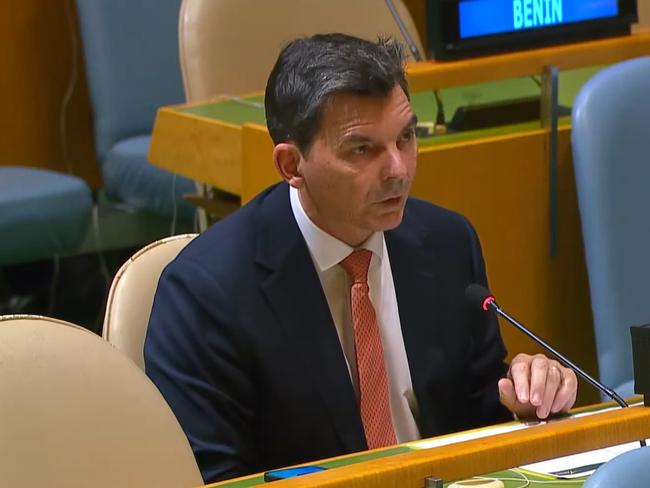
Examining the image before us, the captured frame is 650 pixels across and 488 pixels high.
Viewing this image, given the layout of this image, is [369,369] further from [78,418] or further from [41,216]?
[41,216]

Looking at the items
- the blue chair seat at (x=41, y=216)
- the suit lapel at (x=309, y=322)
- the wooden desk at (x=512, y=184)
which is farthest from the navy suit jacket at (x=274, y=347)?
the blue chair seat at (x=41, y=216)

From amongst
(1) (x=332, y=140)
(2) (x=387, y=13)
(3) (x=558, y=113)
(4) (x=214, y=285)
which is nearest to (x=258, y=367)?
(4) (x=214, y=285)

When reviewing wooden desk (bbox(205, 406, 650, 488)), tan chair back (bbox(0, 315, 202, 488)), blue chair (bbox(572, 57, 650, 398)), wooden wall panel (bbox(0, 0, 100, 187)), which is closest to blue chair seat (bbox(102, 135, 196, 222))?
wooden wall panel (bbox(0, 0, 100, 187))

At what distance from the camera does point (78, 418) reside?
1.55m

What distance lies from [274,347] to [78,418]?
498mm

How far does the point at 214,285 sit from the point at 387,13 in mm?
1950

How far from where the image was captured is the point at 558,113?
282 centimetres

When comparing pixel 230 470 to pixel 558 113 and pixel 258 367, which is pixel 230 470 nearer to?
pixel 258 367

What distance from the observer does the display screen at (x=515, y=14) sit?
284cm

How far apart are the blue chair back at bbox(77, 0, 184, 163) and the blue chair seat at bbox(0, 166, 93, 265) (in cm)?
36

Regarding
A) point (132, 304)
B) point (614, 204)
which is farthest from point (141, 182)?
point (132, 304)

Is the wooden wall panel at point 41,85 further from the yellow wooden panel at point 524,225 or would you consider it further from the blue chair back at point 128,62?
the yellow wooden panel at point 524,225

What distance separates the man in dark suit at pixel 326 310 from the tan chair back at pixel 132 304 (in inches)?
2.0

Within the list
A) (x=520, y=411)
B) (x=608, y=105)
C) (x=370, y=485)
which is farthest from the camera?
(x=608, y=105)
